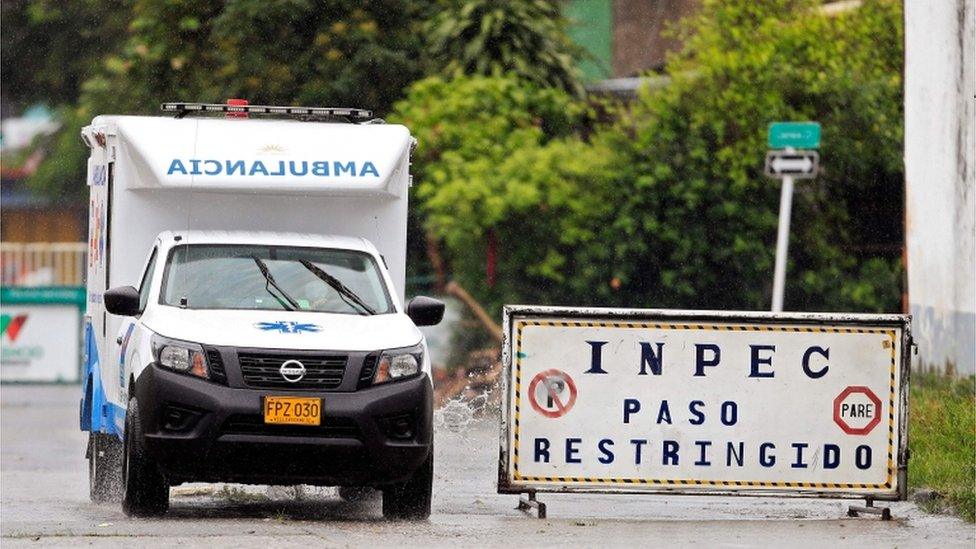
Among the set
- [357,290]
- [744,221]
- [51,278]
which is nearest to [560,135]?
[744,221]

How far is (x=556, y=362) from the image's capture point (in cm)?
1252

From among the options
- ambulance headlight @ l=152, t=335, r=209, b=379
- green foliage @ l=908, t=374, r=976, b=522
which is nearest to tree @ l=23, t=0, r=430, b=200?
green foliage @ l=908, t=374, r=976, b=522

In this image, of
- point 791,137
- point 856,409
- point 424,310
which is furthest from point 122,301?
point 791,137

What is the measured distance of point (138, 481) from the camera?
1237 cm

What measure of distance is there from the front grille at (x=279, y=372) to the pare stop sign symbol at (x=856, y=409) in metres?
2.99

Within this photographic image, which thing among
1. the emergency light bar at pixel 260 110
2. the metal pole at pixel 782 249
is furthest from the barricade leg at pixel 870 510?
the metal pole at pixel 782 249

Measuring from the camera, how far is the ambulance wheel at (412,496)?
1268cm

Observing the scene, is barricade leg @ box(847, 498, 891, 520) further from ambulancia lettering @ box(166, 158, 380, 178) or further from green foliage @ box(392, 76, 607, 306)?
green foliage @ box(392, 76, 607, 306)

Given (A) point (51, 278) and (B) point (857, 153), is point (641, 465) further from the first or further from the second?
(A) point (51, 278)

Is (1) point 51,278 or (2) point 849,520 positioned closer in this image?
(2) point 849,520

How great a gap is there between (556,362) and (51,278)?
893 inches

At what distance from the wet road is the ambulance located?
39cm

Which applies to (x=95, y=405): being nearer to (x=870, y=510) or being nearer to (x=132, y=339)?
(x=132, y=339)

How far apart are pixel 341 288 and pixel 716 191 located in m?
12.3
